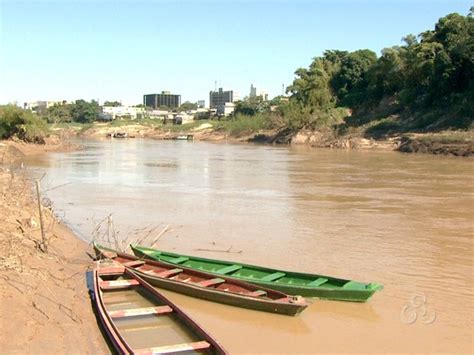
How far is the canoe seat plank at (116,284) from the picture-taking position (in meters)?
8.43

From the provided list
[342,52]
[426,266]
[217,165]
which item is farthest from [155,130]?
[426,266]

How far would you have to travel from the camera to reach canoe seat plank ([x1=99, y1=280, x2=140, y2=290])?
8.43 metres

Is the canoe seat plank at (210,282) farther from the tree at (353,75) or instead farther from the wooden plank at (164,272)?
the tree at (353,75)

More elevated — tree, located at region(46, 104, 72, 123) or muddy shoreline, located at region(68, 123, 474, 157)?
tree, located at region(46, 104, 72, 123)

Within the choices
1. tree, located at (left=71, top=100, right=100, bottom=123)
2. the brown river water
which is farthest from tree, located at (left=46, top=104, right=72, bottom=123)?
the brown river water

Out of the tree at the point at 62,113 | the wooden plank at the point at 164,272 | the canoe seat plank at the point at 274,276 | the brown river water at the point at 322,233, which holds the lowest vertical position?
the brown river water at the point at 322,233

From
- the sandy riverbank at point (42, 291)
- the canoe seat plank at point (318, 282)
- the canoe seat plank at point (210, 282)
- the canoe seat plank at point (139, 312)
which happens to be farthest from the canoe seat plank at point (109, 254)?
the canoe seat plank at point (318, 282)

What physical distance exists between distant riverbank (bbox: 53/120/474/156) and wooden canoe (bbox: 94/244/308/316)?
3518 cm

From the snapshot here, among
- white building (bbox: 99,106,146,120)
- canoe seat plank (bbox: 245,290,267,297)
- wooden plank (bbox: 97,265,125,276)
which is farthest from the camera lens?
white building (bbox: 99,106,146,120)

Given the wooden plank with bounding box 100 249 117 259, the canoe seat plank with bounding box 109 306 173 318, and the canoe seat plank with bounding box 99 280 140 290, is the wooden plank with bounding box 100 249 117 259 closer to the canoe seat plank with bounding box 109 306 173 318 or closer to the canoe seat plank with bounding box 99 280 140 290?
the canoe seat plank with bounding box 99 280 140 290

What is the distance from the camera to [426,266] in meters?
10.5

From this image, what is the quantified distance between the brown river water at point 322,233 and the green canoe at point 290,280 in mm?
232

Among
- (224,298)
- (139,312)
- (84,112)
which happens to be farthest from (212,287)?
(84,112)

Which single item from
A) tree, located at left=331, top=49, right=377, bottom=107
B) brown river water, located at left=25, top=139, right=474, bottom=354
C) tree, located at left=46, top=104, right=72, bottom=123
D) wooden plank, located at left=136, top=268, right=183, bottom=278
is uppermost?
tree, located at left=331, top=49, right=377, bottom=107
